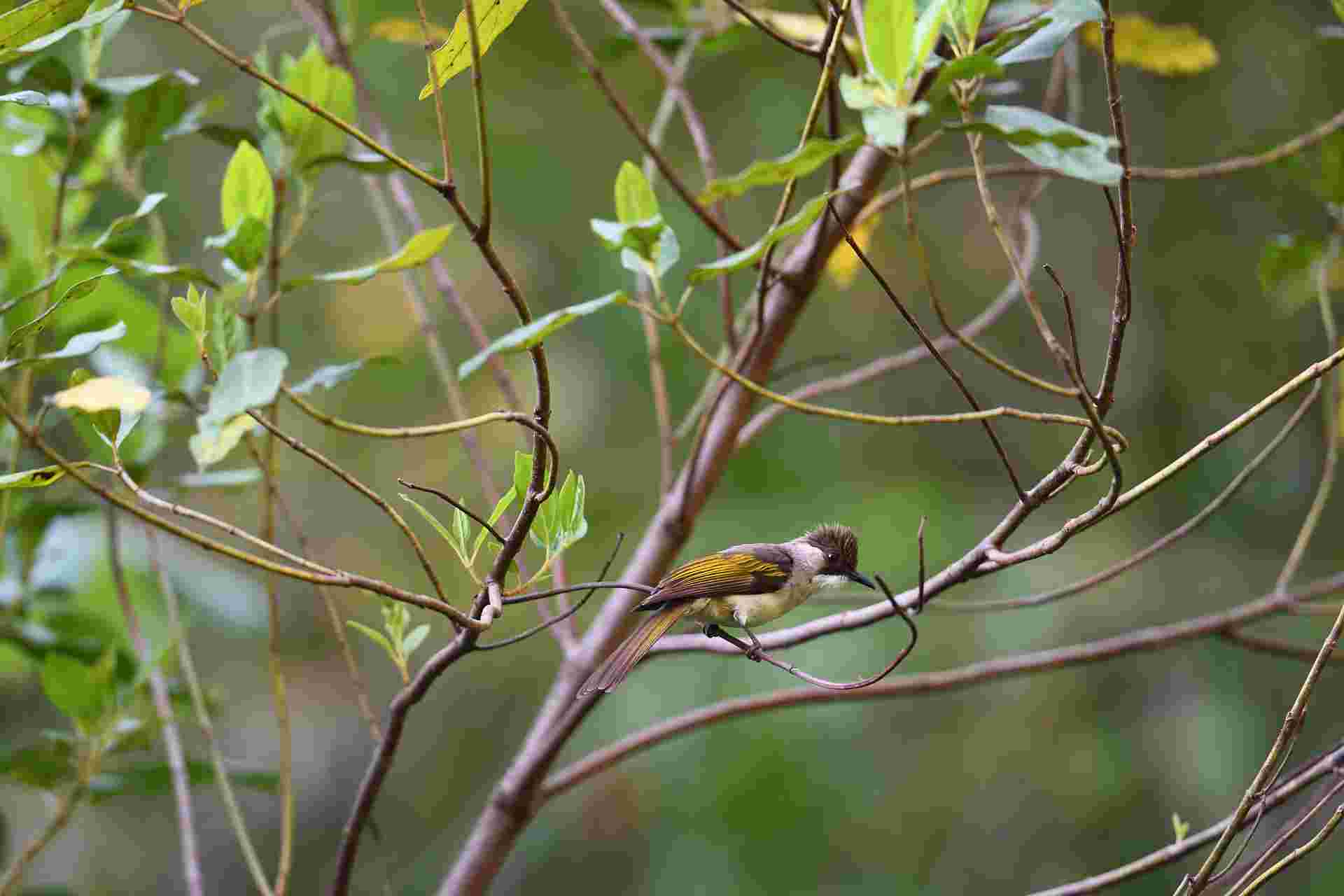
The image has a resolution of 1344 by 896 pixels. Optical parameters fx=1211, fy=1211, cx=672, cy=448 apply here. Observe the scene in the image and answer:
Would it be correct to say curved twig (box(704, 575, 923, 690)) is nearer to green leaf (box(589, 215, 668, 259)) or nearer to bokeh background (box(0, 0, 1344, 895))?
green leaf (box(589, 215, 668, 259))

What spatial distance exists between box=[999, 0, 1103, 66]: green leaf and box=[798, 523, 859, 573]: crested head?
0.33 m

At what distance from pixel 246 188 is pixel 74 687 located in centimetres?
64

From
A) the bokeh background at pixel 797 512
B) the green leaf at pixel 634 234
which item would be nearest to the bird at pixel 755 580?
the green leaf at pixel 634 234

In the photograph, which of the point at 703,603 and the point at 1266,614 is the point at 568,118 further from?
the point at 703,603

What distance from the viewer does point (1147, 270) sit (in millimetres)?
2518

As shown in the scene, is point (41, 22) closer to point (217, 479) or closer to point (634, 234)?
point (634, 234)

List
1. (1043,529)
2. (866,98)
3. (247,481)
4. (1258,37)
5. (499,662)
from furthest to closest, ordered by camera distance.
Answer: (499,662) < (1258,37) < (1043,529) < (247,481) < (866,98)

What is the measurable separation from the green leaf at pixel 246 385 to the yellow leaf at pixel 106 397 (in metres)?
0.05

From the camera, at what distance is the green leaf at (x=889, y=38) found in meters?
0.60

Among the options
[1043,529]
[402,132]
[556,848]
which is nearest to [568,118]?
[402,132]

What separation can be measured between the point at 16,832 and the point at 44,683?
1.70 m

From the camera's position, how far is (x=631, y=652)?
761mm

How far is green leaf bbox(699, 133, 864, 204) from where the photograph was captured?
1.75 ft

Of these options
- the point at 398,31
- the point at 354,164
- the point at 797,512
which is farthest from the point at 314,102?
the point at 797,512
